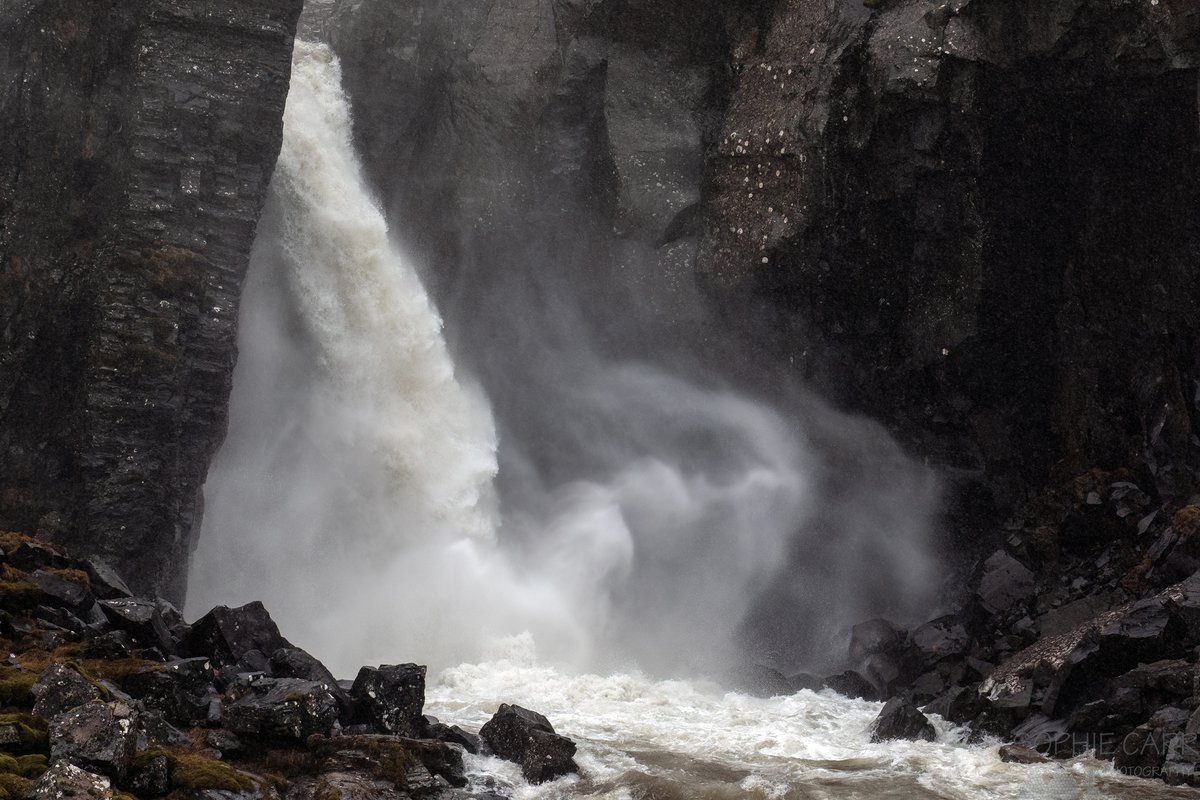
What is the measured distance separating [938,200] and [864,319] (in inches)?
140

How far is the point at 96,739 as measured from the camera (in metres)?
12.5

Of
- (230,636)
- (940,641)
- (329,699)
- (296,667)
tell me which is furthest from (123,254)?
(940,641)

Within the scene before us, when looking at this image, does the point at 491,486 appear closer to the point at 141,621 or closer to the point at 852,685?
the point at 852,685

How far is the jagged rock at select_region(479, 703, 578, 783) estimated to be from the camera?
16219 mm

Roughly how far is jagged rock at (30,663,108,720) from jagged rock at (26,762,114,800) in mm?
1441

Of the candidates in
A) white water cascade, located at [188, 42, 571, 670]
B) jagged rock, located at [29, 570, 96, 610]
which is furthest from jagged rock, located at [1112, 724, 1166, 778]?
jagged rock, located at [29, 570, 96, 610]

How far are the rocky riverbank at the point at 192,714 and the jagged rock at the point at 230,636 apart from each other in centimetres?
2

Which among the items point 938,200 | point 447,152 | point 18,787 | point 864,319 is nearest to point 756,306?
point 864,319

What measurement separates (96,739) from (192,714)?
2.76 meters

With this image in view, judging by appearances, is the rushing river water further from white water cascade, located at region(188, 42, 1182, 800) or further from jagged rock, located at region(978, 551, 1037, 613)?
jagged rock, located at region(978, 551, 1037, 613)

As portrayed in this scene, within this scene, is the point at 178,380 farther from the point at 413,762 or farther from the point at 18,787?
the point at 18,787

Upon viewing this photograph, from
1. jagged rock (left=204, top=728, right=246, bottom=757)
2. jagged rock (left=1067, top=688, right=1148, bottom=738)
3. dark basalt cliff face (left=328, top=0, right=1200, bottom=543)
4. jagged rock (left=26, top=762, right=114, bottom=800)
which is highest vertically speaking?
dark basalt cliff face (left=328, top=0, right=1200, bottom=543)

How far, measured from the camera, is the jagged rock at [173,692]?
15.2 meters

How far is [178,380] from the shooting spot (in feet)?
79.6
